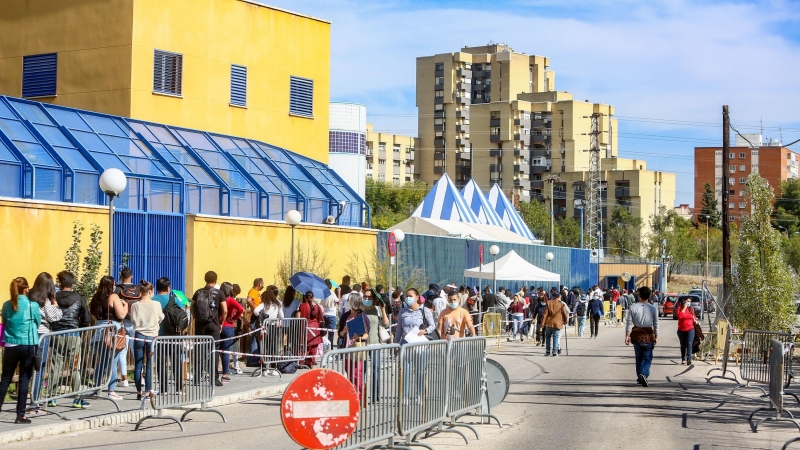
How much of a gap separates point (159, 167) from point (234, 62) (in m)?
9.19

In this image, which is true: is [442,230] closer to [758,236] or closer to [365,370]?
[758,236]

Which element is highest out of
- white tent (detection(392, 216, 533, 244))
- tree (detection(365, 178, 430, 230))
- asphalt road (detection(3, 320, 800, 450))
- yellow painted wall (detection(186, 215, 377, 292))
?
tree (detection(365, 178, 430, 230))

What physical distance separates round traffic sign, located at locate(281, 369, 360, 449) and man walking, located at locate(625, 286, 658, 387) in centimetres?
1125

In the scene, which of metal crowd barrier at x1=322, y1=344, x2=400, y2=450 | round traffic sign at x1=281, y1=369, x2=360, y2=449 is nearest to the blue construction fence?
metal crowd barrier at x1=322, y1=344, x2=400, y2=450

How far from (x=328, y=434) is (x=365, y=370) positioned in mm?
1212

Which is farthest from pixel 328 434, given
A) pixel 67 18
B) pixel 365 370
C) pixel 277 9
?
pixel 277 9

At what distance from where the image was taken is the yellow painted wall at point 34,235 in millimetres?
22422

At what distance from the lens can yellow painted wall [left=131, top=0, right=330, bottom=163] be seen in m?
33.4

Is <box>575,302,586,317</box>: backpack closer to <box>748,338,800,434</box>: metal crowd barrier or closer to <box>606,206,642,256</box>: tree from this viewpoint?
<box>748,338,800,434</box>: metal crowd barrier

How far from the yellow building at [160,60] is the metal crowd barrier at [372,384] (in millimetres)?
23842

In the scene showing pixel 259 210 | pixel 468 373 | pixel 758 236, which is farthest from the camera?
pixel 259 210

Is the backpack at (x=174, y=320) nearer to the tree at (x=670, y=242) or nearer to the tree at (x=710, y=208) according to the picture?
the tree at (x=670, y=242)

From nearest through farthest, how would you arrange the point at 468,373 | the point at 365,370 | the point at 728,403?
the point at 365,370, the point at 468,373, the point at 728,403

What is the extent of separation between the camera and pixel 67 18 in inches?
1329
